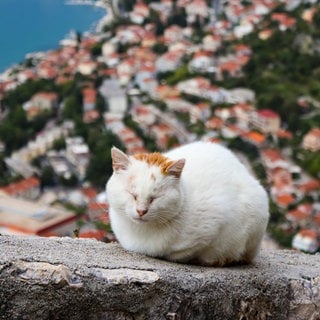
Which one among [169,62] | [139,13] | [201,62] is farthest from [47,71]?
[139,13]

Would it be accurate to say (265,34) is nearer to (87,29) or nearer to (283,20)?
(283,20)

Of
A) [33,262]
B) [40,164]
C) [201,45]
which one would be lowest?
[40,164]

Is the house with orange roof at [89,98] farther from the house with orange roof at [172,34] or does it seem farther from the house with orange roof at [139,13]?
the house with orange roof at [139,13]

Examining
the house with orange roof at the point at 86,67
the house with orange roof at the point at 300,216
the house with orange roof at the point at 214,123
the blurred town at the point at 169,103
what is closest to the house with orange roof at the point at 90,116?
the blurred town at the point at 169,103

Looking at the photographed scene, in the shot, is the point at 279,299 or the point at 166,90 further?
the point at 166,90

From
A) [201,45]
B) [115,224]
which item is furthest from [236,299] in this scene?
[201,45]

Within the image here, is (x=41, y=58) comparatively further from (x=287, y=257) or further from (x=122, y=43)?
(x=287, y=257)

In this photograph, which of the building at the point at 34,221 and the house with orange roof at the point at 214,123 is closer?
the building at the point at 34,221
